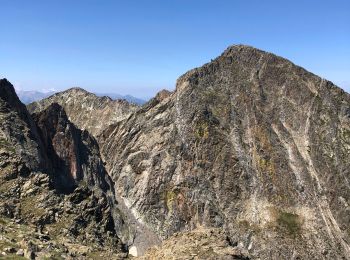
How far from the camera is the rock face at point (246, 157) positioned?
142000 mm

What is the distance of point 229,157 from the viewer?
155250 mm

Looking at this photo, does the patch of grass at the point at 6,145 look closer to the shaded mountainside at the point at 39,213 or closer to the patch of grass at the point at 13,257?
the shaded mountainside at the point at 39,213

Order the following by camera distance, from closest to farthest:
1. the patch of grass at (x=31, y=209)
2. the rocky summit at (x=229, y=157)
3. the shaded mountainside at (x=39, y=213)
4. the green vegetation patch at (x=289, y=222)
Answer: the shaded mountainside at (x=39, y=213)
the patch of grass at (x=31, y=209)
the rocky summit at (x=229, y=157)
the green vegetation patch at (x=289, y=222)

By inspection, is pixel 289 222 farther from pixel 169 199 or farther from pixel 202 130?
pixel 202 130

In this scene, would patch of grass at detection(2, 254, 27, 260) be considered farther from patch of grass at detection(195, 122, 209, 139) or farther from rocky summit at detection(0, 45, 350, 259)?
patch of grass at detection(195, 122, 209, 139)

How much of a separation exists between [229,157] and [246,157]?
6.46 metres

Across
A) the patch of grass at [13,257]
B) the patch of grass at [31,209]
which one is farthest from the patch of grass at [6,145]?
the patch of grass at [13,257]

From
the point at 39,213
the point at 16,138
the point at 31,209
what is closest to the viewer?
the point at 31,209

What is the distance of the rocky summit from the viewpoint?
137 metres

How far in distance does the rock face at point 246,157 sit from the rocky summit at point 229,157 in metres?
0.38

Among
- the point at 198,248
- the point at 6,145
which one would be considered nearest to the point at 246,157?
the point at 6,145

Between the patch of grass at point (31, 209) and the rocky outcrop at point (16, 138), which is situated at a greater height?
the rocky outcrop at point (16, 138)

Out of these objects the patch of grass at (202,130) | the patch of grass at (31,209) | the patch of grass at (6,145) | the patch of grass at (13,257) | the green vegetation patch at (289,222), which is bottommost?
the green vegetation patch at (289,222)

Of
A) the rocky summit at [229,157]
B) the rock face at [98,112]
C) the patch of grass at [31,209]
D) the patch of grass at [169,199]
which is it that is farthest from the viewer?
the rock face at [98,112]
